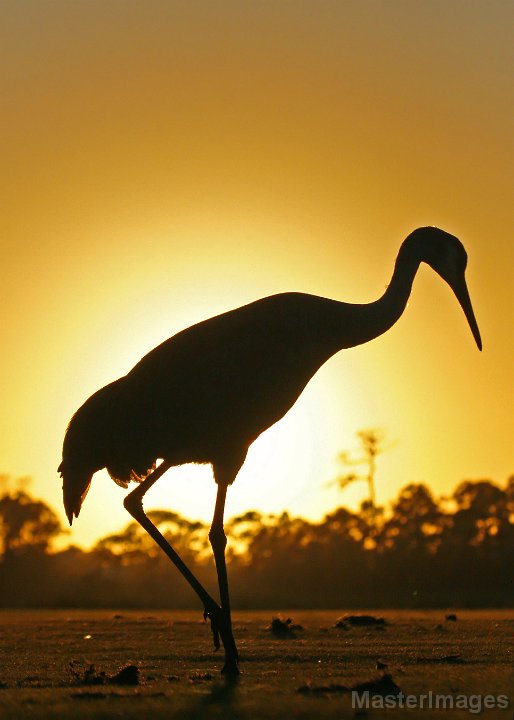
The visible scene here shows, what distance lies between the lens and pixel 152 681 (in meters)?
5.67

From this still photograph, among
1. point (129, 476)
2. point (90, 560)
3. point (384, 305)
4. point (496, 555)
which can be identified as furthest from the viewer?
point (90, 560)

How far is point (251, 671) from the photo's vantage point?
6281mm

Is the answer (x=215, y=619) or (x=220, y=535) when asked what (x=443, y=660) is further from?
(x=220, y=535)

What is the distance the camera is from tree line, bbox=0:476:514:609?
43250mm

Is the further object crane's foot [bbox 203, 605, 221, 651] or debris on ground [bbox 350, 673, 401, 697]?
crane's foot [bbox 203, 605, 221, 651]

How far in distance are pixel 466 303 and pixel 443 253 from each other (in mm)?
506

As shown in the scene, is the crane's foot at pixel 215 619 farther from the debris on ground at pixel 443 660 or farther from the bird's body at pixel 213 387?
the debris on ground at pixel 443 660

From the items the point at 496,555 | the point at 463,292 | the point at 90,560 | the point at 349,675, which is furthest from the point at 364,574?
the point at 349,675

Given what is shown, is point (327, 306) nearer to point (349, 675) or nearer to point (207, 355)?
point (207, 355)

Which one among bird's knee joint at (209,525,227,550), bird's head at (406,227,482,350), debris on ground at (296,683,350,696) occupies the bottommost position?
debris on ground at (296,683,350,696)

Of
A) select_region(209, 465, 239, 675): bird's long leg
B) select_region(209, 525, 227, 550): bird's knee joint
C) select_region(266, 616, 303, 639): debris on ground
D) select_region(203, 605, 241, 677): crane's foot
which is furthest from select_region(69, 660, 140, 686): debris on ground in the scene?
select_region(266, 616, 303, 639): debris on ground

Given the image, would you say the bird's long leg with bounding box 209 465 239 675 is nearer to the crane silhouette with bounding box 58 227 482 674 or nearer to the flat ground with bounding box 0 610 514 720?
the crane silhouette with bounding box 58 227 482 674

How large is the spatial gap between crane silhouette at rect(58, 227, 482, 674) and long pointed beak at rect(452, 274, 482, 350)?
1.98 meters

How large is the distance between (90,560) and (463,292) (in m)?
54.3
